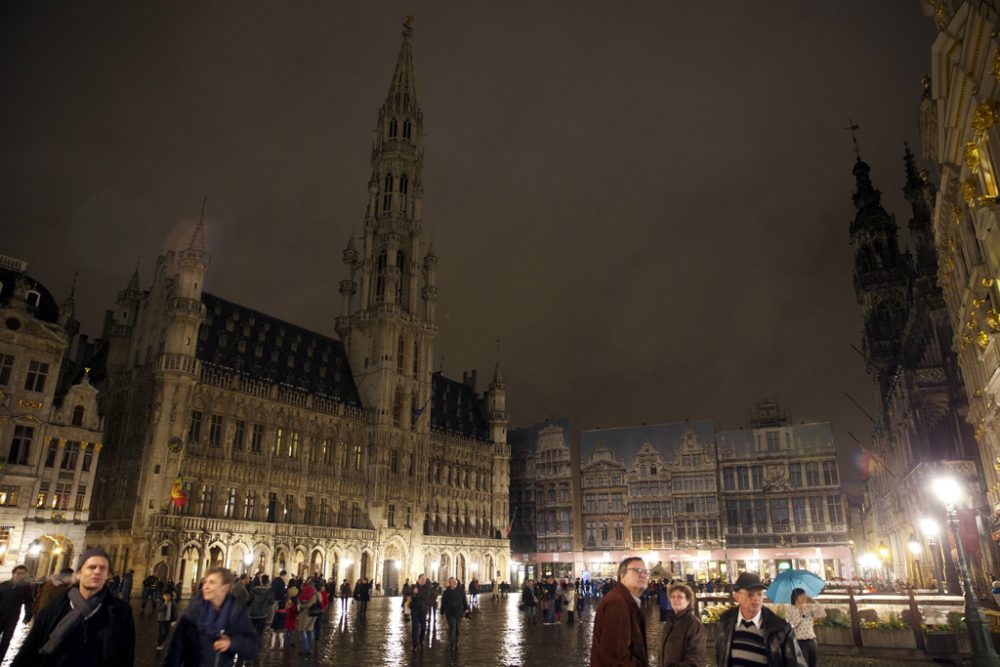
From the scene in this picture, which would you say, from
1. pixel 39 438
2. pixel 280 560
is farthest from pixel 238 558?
pixel 39 438

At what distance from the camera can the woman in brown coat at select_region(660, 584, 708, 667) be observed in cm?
557

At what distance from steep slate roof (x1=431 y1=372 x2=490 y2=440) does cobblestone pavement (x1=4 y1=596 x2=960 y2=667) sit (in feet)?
149

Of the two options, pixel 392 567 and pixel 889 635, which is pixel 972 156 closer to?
pixel 889 635

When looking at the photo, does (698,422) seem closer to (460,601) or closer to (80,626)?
(460,601)

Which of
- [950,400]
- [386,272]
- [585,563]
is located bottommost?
[585,563]

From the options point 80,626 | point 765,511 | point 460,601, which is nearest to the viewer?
point 80,626

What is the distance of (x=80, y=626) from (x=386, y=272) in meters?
60.5

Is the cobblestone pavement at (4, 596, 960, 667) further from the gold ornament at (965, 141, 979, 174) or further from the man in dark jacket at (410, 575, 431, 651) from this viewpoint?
the gold ornament at (965, 141, 979, 174)

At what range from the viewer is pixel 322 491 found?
53219 millimetres

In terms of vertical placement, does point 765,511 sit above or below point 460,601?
above

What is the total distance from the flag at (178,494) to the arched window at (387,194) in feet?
119

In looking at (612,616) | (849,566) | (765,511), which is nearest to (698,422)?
(765,511)

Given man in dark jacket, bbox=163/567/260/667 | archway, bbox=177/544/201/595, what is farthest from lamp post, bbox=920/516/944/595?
archway, bbox=177/544/201/595

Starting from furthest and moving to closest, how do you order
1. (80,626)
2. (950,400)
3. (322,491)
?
(322,491)
(950,400)
(80,626)
